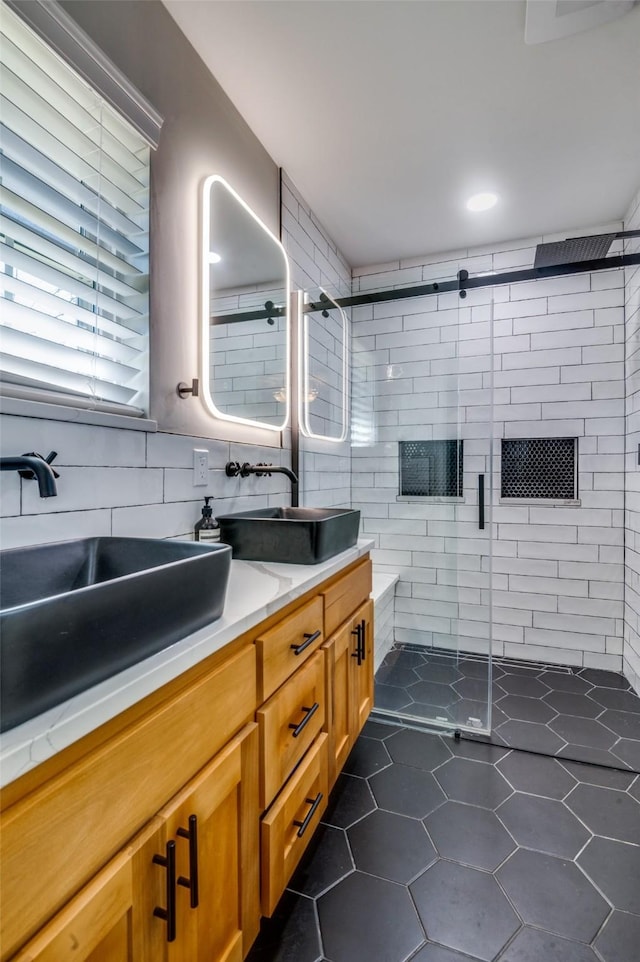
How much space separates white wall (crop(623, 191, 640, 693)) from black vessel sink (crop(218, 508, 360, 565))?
6.28 ft

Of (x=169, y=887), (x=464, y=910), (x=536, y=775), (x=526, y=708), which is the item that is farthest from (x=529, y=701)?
(x=169, y=887)

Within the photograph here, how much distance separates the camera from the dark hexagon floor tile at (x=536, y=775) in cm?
170

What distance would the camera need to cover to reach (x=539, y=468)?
284 cm

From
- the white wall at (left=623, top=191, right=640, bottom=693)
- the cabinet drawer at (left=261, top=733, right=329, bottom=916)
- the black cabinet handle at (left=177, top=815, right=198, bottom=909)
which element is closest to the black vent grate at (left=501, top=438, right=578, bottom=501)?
the white wall at (left=623, top=191, right=640, bottom=693)

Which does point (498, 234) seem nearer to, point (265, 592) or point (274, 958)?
point (265, 592)

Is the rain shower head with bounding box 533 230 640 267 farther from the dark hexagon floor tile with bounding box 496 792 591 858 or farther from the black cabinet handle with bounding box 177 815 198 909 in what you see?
the black cabinet handle with bounding box 177 815 198 909

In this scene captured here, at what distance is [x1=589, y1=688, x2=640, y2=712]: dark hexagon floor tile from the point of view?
228 centimetres

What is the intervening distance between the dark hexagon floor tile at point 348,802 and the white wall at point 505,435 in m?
1.14

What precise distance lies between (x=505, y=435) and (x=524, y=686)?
1517 millimetres

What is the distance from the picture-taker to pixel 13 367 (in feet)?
3.10

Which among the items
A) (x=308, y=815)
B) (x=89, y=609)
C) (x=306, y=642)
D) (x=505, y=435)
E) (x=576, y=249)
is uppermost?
(x=576, y=249)

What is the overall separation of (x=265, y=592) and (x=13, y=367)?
0.74m

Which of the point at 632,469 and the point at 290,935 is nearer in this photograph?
the point at 290,935

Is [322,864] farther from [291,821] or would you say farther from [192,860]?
[192,860]
